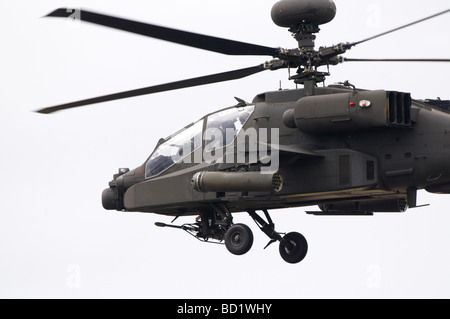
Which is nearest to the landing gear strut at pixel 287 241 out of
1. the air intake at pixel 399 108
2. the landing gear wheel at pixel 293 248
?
the landing gear wheel at pixel 293 248

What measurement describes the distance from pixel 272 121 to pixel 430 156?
3531 millimetres

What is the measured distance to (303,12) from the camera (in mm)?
20734

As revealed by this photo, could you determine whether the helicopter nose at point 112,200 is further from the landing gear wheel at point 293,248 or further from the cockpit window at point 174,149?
the landing gear wheel at point 293,248

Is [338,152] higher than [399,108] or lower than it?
lower

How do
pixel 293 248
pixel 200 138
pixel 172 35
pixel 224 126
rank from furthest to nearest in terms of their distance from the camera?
pixel 293 248
pixel 200 138
pixel 224 126
pixel 172 35

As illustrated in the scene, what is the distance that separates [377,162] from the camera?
20.6 metres

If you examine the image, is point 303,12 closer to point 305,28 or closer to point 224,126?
point 305,28

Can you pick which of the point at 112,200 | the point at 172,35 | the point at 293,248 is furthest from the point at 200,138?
the point at 172,35

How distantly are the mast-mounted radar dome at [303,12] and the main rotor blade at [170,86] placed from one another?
4.48ft

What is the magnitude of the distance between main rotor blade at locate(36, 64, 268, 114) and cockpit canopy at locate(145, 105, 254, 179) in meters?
0.82

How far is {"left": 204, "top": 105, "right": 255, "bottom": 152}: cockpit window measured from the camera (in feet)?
72.9

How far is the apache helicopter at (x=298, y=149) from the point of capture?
20172 millimetres

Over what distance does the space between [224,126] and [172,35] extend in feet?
14.5

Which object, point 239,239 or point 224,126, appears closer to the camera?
point 239,239
